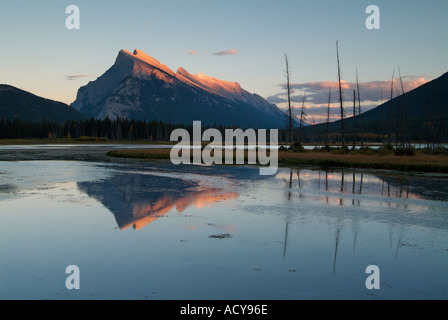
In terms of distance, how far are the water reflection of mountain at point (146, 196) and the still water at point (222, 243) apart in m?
0.11

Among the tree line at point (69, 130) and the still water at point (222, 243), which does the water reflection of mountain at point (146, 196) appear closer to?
the still water at point (222, 243)

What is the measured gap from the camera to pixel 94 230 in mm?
13602

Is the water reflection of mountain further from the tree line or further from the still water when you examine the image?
the tree line

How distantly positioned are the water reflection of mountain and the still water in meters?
0.11

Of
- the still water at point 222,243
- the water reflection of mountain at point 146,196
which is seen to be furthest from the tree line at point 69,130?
the still water at point 222,243

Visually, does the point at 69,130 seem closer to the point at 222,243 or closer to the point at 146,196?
Result: the point at 146,196

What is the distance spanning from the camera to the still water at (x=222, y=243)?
8.45m

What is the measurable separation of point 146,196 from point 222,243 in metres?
10.3

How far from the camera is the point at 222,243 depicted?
474 inches

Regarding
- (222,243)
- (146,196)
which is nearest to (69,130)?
(146,196)

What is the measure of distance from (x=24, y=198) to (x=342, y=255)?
16927 millimetres

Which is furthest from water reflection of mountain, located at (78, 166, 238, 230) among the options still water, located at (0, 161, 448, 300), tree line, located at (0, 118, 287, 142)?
tree line, located at (0, 118, 287, 142)

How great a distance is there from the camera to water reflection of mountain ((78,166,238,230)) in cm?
1645
